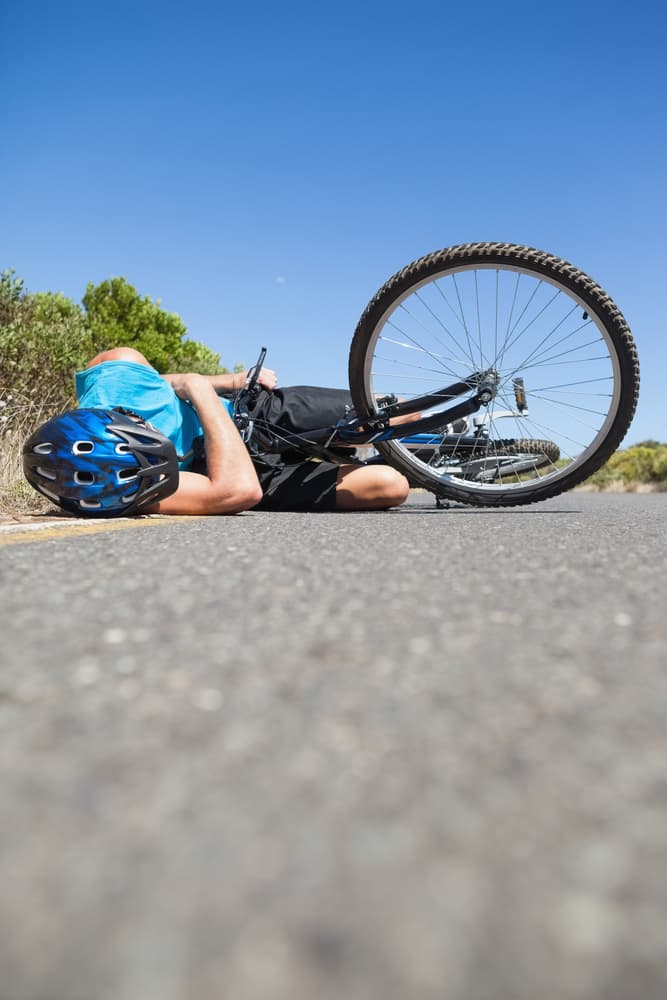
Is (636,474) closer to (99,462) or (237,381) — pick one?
(237,381)

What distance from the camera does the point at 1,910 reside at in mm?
502

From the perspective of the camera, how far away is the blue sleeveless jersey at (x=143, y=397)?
3910 millimetres

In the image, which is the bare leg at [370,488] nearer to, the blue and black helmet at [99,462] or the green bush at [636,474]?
the blue and black helmet at [99,462]

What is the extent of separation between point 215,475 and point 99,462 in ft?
2.54


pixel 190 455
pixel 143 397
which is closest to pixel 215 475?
pixel 190 455

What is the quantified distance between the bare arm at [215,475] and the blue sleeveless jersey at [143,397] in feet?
0.46

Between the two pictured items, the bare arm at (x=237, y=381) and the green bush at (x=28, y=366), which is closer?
the bare arm at (x=237, y=381)

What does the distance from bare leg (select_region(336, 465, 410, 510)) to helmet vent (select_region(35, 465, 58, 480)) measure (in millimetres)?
1823

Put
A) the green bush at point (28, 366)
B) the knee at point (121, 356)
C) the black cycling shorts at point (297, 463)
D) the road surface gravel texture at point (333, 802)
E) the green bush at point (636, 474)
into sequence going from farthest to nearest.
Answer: the green bush at point (636, 474)
the green bush at point (28, 366)
the black cycling shorts at point (297, 463)
the knee at point (121, 356)
the road surface gravel texture at point (333, 802)

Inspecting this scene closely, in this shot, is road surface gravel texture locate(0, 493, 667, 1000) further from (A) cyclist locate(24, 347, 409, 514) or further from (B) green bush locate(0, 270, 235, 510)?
(B) green bush locate(0, 270, 235, 510)

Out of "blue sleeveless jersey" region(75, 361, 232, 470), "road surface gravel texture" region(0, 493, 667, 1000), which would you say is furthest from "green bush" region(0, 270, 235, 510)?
"road surface gravel texture" region(0, 493, 667, 1000)

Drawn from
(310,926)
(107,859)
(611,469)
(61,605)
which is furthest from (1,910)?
(611,469)

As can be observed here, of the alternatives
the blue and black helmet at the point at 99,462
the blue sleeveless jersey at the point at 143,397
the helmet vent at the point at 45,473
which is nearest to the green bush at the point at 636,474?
the blue sleeveless jersey at the point at 143,397

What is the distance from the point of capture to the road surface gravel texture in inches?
18.1
